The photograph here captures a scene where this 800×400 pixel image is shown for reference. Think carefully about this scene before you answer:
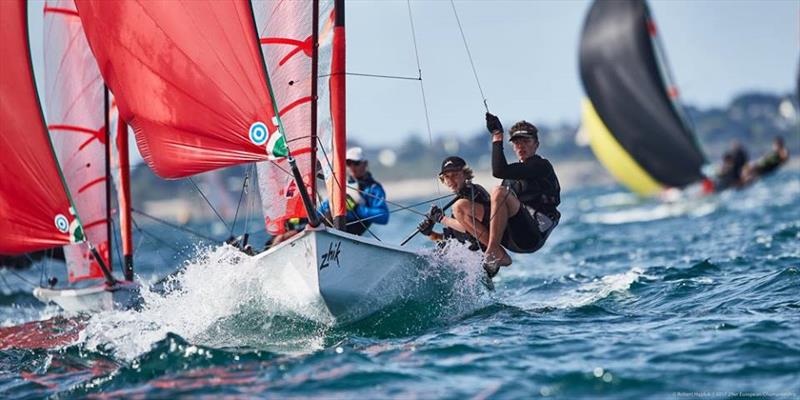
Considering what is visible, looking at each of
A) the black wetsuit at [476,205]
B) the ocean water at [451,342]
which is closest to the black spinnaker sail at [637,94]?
the ocean water at [451,342]

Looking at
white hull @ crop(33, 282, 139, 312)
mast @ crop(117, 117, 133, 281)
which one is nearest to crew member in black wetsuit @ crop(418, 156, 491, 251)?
white hull @ crop(33, 282, 139, 312)

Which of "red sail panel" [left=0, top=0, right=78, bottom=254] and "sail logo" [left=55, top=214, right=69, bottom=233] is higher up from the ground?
"red sail panel" [left=0, top=0, right=78, bottom=254]

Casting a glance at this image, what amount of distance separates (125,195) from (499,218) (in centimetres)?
476

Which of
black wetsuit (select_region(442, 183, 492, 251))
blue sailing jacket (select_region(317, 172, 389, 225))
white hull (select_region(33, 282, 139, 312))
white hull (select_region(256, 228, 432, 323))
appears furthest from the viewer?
white hull (select_region(33, 282, 139, 312))

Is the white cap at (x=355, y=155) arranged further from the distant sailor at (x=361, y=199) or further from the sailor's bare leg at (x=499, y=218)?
the sailor's bare leg at (x=499, y=218)

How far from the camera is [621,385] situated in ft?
16.5

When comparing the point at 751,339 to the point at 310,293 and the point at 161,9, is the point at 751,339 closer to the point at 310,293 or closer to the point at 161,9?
the point at 310,293

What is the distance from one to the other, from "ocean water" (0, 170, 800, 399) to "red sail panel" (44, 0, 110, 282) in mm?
1282

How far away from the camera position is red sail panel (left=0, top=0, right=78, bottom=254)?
9.07 metres

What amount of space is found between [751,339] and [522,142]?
251 cm

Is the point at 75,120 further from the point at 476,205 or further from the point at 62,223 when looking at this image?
the point at 476,205

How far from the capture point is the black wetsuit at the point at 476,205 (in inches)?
305

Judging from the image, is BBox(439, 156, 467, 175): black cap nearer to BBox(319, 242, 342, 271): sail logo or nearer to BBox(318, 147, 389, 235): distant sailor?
BBox(318, 147, 389, 235): distant sailor

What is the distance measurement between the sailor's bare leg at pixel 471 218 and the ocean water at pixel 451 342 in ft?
1.03
